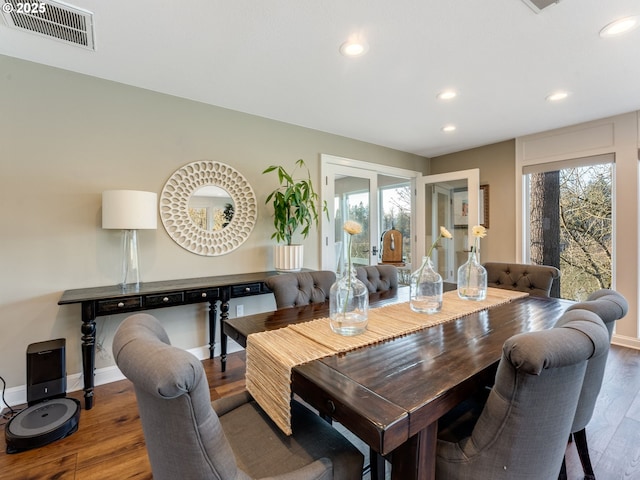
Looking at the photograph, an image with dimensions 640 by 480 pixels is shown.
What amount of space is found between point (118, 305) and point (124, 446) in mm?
909

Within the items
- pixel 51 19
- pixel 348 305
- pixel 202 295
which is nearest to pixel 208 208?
pixel 202 295

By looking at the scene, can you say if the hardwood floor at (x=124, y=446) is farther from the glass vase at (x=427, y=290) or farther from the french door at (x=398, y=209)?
the french door at (x=398, y=209)

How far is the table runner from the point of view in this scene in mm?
1085

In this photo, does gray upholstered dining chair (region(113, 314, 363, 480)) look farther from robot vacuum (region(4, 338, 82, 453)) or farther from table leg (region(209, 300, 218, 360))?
table leg (region(209, 300, 218, 360))

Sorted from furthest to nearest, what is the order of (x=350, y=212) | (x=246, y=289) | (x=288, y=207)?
(x=350, y=212) → (x=288, y=207) → (x=246, y=289)

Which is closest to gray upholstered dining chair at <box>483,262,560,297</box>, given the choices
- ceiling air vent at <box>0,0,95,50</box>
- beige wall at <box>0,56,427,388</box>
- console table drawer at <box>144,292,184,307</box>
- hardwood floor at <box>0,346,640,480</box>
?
hardwood floor at <box>0,346,640,480</box>

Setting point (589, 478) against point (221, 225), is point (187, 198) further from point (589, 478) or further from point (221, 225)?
point (589, 478)

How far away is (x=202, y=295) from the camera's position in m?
2.54

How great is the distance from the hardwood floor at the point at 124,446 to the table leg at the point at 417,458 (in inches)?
50.3

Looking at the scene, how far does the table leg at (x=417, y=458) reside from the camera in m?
0.89

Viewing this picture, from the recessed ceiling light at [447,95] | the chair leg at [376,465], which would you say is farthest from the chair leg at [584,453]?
the recessed ceiling light at [447,95]

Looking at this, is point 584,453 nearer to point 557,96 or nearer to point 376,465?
point 376,465

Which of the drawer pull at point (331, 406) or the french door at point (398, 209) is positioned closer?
the drawer pull at point (331, 406)

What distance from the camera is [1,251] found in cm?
216
